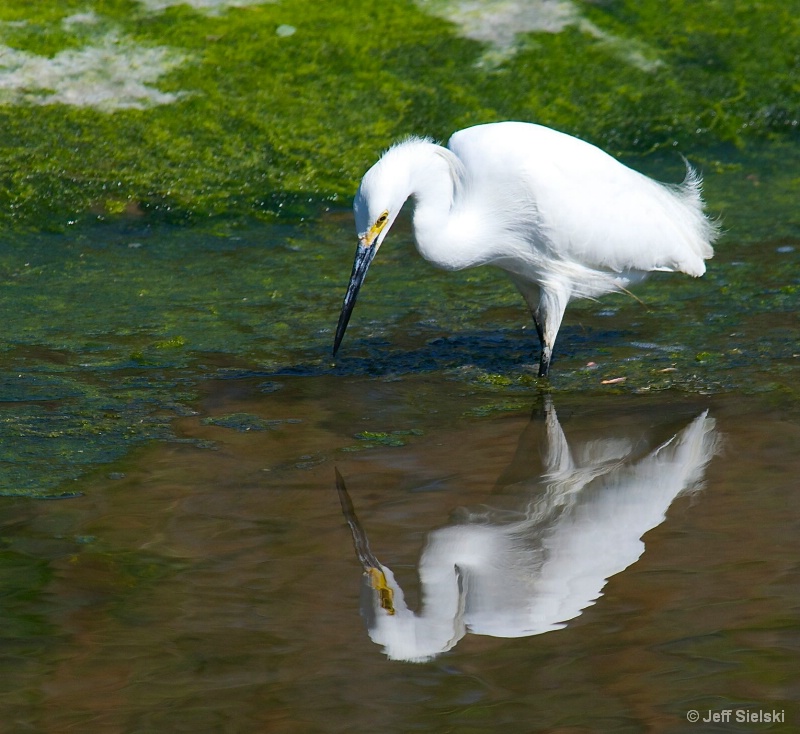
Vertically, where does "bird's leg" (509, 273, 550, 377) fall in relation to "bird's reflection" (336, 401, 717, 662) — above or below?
below

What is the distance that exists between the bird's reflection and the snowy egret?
901mm

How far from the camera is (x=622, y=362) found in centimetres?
495

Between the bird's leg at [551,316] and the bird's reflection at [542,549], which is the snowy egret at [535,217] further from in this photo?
the bird's reflection at [542,549]

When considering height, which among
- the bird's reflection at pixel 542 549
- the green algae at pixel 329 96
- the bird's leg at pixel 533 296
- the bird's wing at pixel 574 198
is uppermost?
the bird's wing at pixel 574 198

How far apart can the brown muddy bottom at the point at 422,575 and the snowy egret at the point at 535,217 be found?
25.3 inches

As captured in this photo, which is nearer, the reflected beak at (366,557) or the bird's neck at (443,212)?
the reflected beak at (366,557)

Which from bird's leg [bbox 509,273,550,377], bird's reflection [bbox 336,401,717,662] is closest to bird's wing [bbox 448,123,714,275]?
bird's leg [bbox 509,273,550,377]

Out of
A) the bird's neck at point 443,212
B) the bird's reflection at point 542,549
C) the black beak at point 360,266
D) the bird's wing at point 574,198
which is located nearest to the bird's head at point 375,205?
the black beak at point 360,266

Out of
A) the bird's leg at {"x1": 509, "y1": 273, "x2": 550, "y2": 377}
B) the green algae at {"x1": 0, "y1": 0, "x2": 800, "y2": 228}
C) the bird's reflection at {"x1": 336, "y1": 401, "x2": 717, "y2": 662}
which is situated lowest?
the green algae at {"x1": 0, "y1": 0, "x2": 800, "y2": 228}

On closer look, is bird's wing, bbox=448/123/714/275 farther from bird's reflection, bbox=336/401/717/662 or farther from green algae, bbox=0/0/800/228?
green algae, bbox=0/0/800/228

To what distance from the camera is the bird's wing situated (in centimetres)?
468

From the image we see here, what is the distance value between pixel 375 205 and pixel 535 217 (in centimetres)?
88

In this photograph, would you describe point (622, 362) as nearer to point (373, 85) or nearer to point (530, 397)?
point (530, 397)

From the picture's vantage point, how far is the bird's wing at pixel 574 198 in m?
4.68
